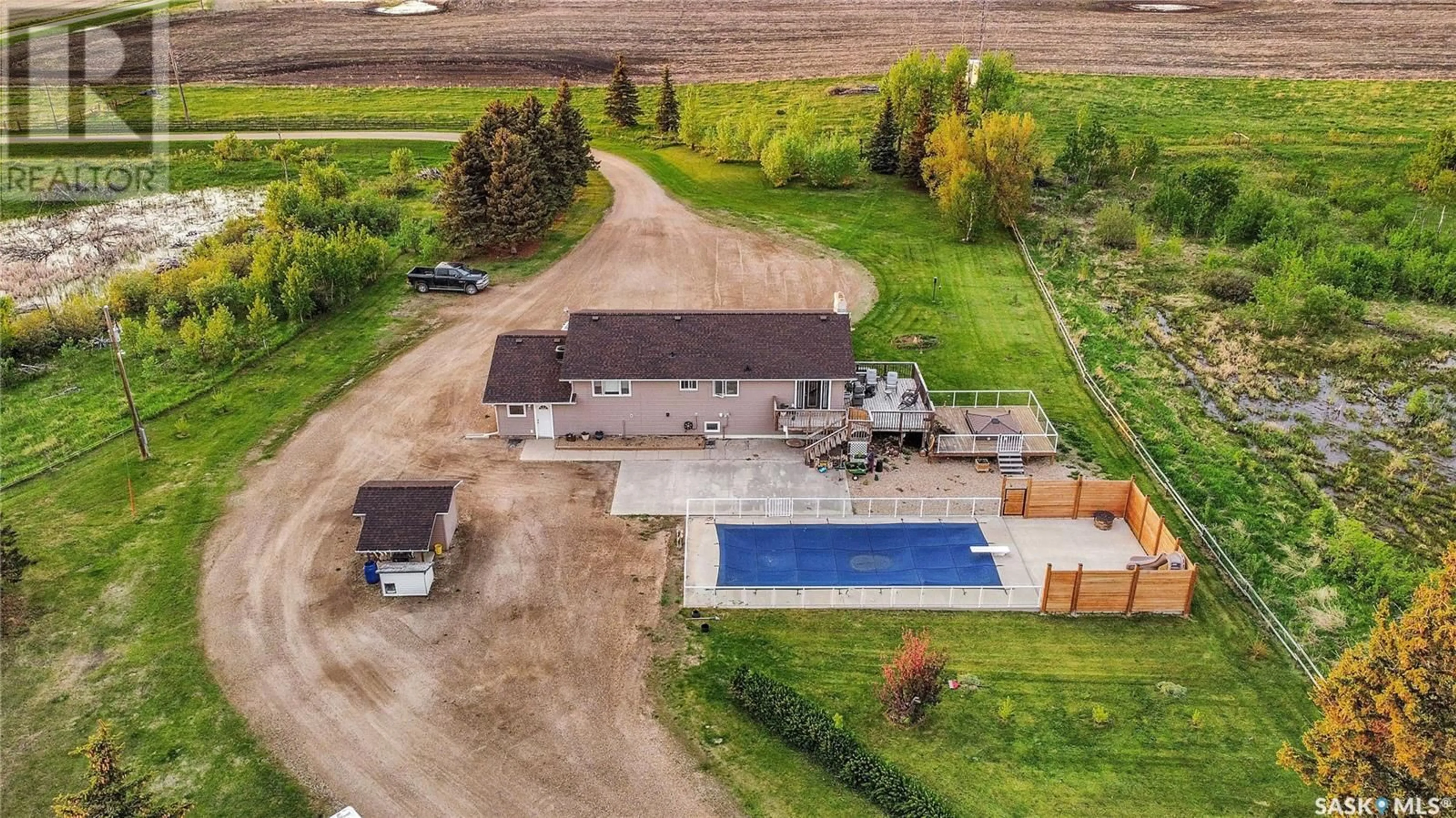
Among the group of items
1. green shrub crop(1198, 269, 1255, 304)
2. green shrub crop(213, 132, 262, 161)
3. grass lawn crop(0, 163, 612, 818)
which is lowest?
grass lawn crop(0, 163, 612, 818)

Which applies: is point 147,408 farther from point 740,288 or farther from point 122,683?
point 740,288

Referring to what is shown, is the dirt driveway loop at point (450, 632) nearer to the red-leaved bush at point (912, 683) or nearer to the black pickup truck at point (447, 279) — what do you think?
the red-leaved bush at point (912, 683)

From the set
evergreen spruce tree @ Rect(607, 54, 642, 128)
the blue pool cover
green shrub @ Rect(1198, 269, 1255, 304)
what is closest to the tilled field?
evergreen spruce tree @ Rect(607, 54, 642, 128)

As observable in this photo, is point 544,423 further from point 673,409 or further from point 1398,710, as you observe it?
point 1398,710

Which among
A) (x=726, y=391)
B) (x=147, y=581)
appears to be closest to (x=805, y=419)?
(x=726, y=391)

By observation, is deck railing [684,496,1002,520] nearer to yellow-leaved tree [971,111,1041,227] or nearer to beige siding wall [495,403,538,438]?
beige siding wall [495,403,538,438]

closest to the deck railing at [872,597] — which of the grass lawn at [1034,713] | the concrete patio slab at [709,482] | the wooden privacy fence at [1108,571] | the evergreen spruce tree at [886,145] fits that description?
the grass lawn at [1034,713]
